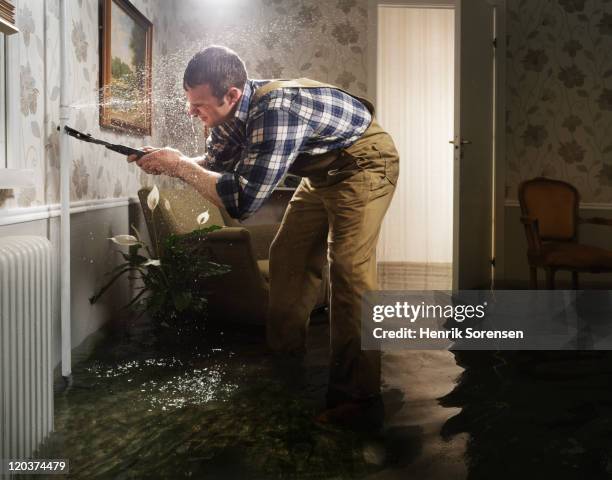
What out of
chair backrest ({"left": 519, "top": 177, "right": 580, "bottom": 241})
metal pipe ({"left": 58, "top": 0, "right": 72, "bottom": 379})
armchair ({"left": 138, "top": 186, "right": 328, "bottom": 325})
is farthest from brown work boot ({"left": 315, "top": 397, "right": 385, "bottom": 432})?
chair backrest ({"left": 519, "top": 177, "right": 580, "bottom": 241})

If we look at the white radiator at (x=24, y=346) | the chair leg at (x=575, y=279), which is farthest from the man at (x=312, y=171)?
the chair leg at (x=575, y=279)

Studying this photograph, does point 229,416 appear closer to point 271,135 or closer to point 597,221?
point 271,135

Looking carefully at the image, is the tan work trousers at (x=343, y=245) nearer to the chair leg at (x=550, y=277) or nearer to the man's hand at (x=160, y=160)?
the man's hand at (x=160, y=160)

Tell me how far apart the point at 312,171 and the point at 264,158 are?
0.56ft

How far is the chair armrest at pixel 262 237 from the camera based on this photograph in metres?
1.87

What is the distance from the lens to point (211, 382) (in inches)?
71.7

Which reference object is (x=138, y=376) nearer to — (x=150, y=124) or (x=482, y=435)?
(x=150, y=124)

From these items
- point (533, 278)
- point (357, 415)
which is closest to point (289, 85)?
point (357, 415)

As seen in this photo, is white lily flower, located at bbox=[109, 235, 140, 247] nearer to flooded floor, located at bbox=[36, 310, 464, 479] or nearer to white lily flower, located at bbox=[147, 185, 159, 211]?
white lily flower, located at bbox=[147, 185, 159, 211]

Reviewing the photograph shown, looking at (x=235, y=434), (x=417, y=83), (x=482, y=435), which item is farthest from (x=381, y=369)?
(x=417, y=83)

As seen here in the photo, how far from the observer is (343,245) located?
5.66 feet

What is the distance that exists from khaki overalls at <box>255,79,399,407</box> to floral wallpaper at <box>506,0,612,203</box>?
0.77 meters

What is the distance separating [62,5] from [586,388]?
1.86m

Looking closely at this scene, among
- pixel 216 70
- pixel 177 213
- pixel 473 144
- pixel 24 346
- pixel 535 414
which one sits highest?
pixel 216 70
